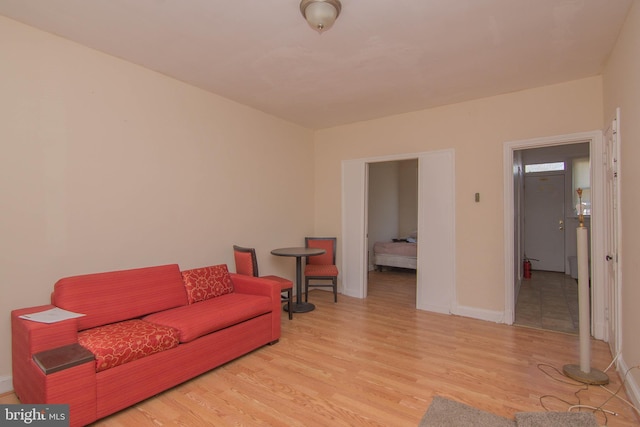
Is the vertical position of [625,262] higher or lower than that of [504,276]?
higher

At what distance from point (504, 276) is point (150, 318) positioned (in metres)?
3.74

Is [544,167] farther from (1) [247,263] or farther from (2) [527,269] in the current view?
(1) [247,263]

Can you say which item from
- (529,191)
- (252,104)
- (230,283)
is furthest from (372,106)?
(529,191)

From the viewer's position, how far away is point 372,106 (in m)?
4.31

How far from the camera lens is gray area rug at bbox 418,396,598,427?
195 cm

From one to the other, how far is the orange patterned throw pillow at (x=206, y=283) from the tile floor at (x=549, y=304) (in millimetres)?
3386

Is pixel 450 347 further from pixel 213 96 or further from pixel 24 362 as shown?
pixel 213 96

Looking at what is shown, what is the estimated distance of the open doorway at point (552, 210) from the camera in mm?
6473

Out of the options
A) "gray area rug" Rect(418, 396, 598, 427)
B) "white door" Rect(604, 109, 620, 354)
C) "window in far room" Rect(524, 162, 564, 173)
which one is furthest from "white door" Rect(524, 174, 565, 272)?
"gray area rug" Rect(418, 396, 598, 427)

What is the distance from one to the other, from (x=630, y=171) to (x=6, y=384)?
4678mm

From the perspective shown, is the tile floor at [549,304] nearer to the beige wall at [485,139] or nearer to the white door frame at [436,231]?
the beige wall at [485,139]

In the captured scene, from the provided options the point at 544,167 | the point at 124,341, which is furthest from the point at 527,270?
the point at 124,341

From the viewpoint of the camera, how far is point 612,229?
2.88 m

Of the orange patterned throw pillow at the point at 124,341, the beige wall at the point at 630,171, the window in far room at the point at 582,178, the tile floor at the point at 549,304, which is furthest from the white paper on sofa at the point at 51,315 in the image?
the window in far room at the point at 582,178
